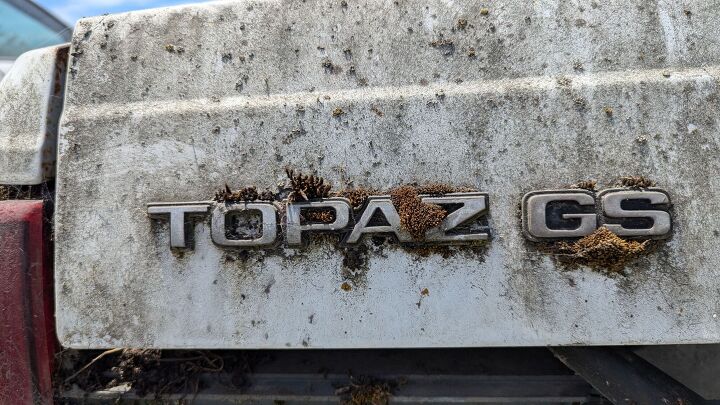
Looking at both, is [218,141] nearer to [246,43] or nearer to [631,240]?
[246,43]

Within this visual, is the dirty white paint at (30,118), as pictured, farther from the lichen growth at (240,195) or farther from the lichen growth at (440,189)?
the lichen growth at (440,189)

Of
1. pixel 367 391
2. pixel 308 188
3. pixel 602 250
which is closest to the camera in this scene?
pixel 602 250

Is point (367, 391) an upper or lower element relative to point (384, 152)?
lower

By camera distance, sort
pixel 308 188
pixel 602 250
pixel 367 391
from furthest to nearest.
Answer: pixel 367 391 < pixel 308 188 < pixel 602 250

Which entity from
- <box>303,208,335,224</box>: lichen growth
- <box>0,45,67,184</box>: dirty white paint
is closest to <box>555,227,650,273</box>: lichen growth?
<box>303,208,335,224</box>: lichen growth

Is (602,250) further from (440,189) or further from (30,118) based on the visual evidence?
(30,118)

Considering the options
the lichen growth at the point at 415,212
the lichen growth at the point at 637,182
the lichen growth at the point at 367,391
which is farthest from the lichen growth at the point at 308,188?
the lichen growth at the point at 637,182

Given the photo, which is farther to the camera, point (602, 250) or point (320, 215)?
point (320, 215)

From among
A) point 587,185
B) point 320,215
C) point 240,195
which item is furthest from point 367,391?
point 587,185

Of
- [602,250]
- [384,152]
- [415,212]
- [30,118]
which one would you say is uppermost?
[30,118]
